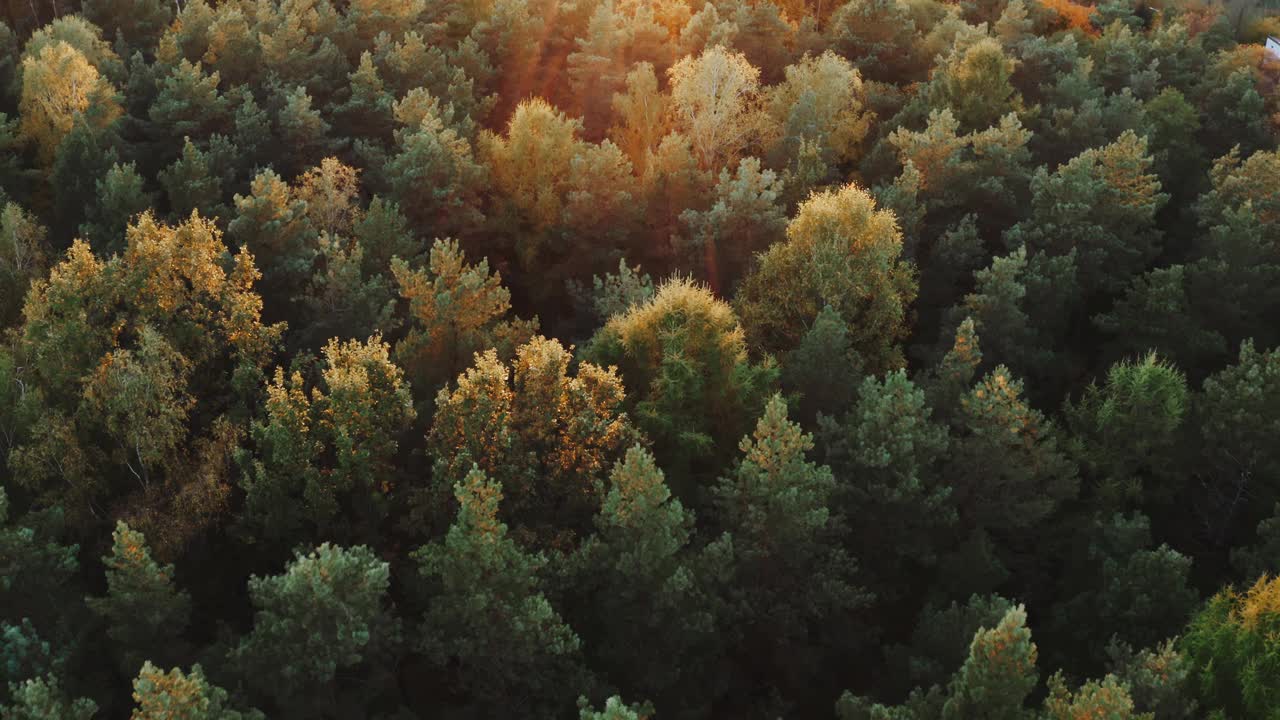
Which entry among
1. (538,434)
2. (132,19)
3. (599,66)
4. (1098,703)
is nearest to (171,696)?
(538,434)

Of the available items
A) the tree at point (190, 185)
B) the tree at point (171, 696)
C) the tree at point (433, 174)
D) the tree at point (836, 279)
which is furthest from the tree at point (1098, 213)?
the tree at point (171, 696)

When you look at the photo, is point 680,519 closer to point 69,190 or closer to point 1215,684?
point 1215,684

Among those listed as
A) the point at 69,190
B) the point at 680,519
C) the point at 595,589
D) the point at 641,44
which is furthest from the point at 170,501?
the point at 641,44

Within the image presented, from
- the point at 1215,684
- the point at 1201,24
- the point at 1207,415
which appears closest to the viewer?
the point at 1215,684

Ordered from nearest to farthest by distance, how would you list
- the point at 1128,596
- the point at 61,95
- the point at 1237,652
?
the point at 1237,652 → the point at 1128,596 → the point at 61,95

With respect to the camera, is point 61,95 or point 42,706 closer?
point 42,706

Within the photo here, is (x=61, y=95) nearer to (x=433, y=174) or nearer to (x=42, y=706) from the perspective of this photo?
(x=433, y=174)
